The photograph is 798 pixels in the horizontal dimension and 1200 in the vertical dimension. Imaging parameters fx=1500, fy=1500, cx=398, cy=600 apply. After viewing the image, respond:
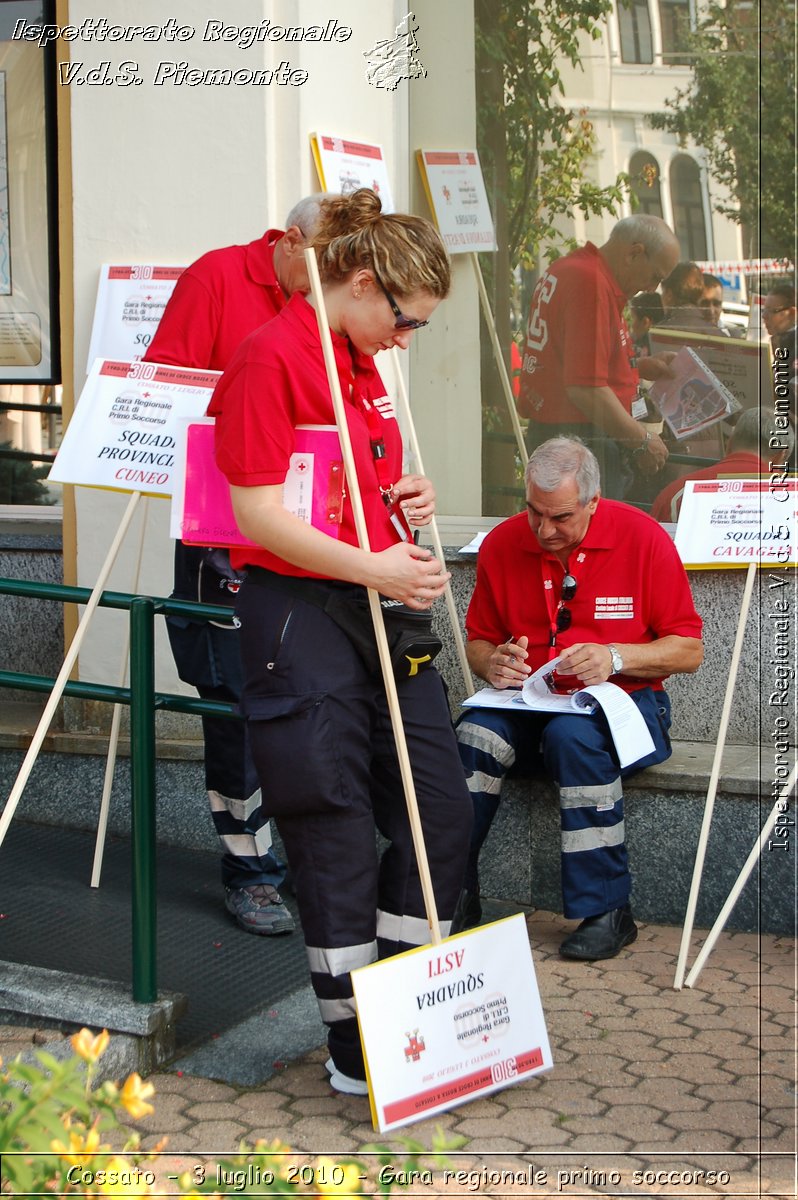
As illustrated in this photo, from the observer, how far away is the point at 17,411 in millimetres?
6344

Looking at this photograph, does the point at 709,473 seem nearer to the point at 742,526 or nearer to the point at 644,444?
the point at 644,444

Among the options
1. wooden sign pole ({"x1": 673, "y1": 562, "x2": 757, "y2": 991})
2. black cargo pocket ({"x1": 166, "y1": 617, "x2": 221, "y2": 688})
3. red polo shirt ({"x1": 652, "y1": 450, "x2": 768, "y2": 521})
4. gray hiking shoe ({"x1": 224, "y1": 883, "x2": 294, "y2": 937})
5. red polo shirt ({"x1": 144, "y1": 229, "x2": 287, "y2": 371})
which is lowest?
gray hiking shoe ({"x1": 224, "y1": 883, "x2": 294, "y2": 937})

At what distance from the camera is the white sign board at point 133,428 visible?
167 inches

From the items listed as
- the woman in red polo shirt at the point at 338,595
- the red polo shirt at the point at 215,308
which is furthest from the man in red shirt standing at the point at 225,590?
the woman in red polo shirt at the point at 338,595

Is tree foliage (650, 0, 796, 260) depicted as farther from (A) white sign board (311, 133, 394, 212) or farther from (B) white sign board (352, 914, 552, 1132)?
(B) white sign board (352, 914, 552, 1132)

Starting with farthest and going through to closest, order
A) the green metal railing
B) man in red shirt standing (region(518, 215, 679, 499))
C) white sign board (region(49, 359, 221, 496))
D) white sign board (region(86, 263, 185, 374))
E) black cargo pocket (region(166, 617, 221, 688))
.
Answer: man in red shirt standing (region(518, 215, 679, 499)), white sign board (region(86, 263, 185, 374)), black cargo pocket (region(166, 617, 221, 688)), white sign board (region(49, 359, 221, 496)), the green metal railing

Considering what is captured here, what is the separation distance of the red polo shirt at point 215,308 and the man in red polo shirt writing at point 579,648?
3.05 feet

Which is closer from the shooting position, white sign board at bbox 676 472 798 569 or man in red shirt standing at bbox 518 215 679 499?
white sign board at bbox 676 472 798 569

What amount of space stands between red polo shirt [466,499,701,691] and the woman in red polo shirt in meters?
1.17

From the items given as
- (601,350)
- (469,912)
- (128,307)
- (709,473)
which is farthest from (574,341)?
(469,912)

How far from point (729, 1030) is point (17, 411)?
3.98m

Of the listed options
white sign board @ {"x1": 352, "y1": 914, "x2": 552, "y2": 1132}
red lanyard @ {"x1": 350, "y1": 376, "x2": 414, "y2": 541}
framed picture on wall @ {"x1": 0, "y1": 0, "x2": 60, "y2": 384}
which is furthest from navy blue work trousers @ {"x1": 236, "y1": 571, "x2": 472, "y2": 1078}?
framed picture on wall @ {"x1": 0, "y1": 0, "x2": 60, "y2": 384}

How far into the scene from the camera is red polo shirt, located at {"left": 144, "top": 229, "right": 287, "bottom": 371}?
14.2ft

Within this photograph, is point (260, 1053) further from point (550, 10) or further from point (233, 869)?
point (550, 10)
